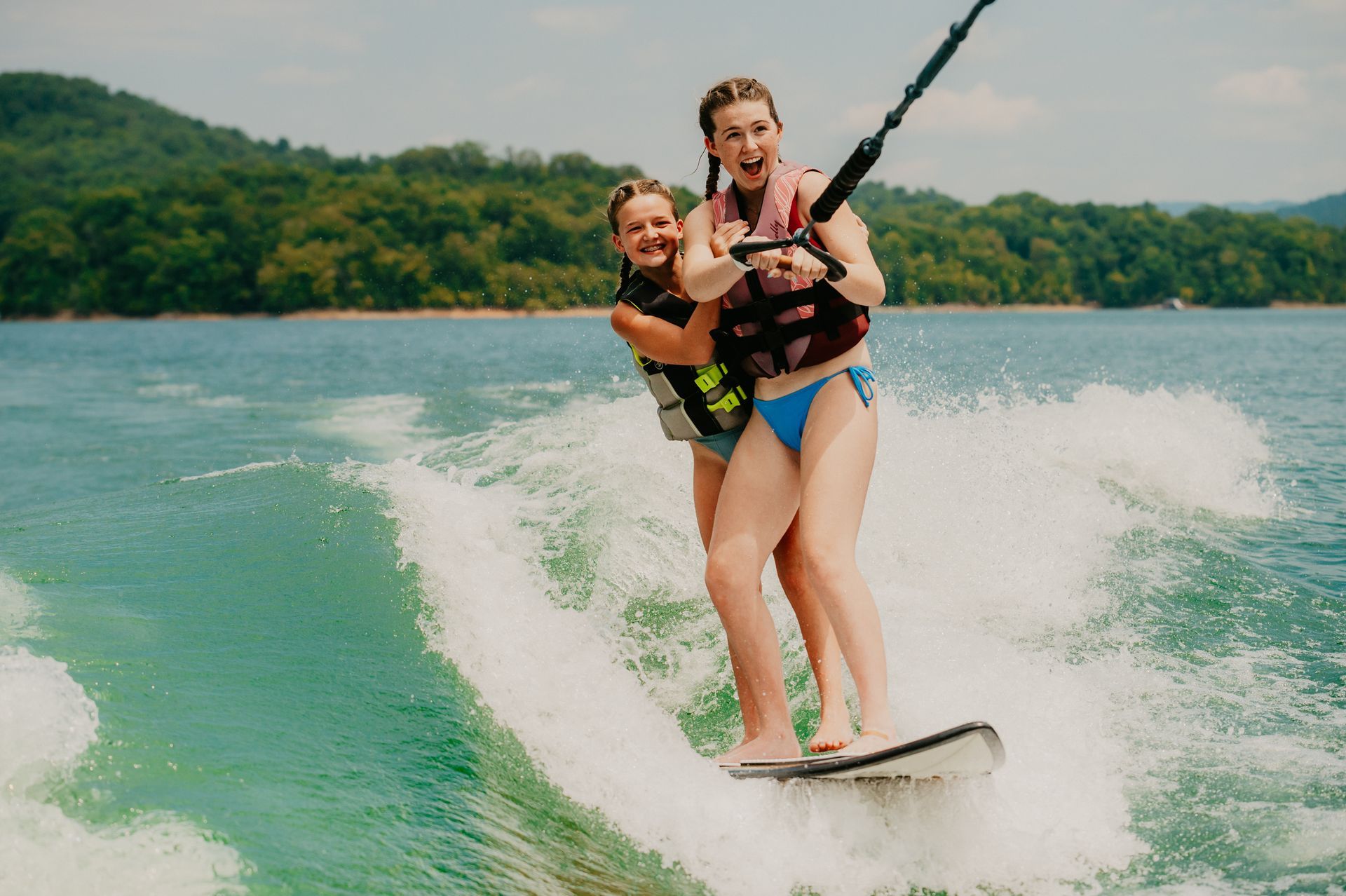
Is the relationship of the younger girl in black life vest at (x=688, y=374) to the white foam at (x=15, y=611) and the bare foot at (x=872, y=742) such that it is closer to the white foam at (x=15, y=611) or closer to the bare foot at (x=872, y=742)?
the bare foot at (x=872, y=742)

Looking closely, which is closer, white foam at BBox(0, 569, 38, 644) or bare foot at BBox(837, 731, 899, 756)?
bare foot at BBox(837, 731, 899, 756)

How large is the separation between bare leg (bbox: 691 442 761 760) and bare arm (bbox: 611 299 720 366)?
38 cm

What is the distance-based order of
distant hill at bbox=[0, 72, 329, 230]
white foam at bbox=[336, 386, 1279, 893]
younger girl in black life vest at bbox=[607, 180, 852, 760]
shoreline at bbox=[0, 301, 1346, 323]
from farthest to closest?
distant hill at bbox=[0, 72, 329, 230] → shoreline at bbox=[0, 301, 1346, 323] → younger girl in black life vest at bbox=[607, 180, 852, 760] → white foam at bbox=[336, 386, 1279, 893]

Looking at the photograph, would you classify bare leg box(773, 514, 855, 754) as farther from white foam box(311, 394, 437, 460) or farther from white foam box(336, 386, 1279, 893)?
white foam box(311, 394, 437, 460)

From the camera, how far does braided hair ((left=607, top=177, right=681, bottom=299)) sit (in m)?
3.52

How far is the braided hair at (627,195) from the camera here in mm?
3516

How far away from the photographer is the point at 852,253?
3117mm

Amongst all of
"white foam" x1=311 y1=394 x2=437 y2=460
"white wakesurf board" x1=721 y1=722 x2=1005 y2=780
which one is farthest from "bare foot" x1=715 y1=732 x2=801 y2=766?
"white foam" x1=311 y1=394 x2=437 y2=460

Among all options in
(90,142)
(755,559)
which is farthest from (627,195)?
(90,142)

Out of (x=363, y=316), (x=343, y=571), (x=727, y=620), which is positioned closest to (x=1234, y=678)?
(x=727, y=620)

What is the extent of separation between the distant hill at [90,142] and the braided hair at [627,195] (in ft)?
335

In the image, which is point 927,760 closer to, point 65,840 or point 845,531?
point 845,531

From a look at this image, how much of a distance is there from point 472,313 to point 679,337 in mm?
74547

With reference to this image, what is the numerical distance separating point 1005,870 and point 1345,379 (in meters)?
21.4
